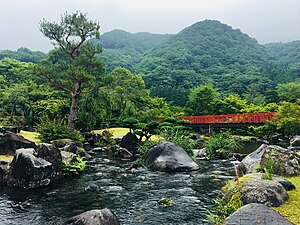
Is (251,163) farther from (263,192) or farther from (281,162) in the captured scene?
(263,192)

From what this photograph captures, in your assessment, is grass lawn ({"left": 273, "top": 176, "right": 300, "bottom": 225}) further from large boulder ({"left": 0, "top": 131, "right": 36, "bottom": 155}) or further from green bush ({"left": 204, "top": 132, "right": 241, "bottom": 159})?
large boulder ({"left": 0, "top": 131, "right": 36, "bottom": 155})

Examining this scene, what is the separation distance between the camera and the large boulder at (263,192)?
787 centimetres

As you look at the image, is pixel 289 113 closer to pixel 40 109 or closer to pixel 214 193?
pixel 214 193

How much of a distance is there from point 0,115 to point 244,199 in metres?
33.3

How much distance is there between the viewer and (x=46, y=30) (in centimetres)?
2584

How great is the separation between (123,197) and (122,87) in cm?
3300

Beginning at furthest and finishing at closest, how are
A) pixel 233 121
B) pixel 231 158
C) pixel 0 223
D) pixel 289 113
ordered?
1. pixel 233 121
2. pixel 289 113
3. pixel 231 158
4. pixel 0 223

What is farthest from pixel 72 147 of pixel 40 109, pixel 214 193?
pixel 40 109

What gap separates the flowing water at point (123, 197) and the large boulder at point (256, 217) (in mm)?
1617

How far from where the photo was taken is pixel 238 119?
1284 inches

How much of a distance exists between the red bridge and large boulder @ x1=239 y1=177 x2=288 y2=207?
23919 millimetres

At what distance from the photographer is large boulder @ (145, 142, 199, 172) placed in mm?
15234

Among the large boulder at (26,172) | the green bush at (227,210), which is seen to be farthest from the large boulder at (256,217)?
the large boulder at (26,172)

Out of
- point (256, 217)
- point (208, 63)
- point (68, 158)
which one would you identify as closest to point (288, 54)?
point (208, 63)
